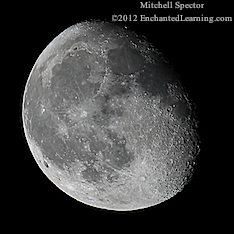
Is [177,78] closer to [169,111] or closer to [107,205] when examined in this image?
[169,111]


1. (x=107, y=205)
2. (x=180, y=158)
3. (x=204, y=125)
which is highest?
(x=204, y=125)

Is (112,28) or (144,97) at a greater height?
(112,28)

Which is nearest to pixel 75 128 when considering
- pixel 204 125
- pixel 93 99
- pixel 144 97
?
pixel 93 99

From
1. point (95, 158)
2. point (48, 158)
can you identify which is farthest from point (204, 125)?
point (48, 158)

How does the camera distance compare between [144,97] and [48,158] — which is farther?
[48,158]

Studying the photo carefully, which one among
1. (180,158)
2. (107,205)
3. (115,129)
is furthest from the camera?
(107,205)

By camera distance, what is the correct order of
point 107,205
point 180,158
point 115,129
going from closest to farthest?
1. point 115,129
2. point 180,158
3. point 107,205
